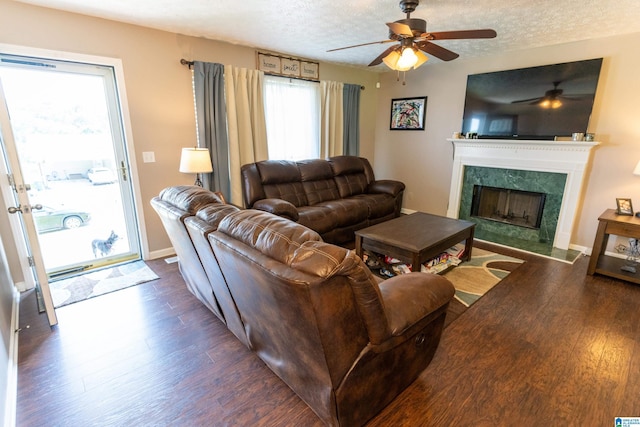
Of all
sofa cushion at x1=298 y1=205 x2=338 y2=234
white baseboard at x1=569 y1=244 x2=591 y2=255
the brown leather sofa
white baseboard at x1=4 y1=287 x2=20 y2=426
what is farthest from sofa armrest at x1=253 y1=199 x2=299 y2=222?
white baseboard at x1=569 y1=244 x2=591 y2=255

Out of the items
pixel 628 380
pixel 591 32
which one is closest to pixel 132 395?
pixel 628 380

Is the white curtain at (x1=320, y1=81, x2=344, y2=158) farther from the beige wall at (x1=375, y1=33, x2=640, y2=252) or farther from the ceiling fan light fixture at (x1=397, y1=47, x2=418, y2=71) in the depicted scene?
the ceiling fan light fixture at (x1=397, y1=47, x2=418, y2=71)

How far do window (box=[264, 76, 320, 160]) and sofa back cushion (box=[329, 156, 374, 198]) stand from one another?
0.44 meters

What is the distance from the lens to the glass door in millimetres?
2762

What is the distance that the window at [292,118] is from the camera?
4.28 meters

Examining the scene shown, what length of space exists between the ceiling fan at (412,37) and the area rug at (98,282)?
295cm

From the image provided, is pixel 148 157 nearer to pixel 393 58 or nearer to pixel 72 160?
pixel 72 160

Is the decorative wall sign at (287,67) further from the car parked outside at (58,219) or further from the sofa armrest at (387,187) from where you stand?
the car parked outside at (58,219)

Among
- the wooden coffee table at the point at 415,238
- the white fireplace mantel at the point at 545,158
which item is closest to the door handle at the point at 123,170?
the wooden coffee table at the point at 415,238

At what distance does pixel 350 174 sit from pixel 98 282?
3492mm

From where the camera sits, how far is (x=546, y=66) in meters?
3.65

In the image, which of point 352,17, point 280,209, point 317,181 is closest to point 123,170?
point 280,209

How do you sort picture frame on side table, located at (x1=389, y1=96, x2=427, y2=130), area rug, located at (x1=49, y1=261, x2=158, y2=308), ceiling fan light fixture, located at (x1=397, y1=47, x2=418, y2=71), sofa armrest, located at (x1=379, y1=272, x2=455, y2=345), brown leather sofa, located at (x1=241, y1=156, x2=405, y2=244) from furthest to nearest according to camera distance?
picture frame on side table, located at (x1=389, y1=96, x2=427, y2=130) < brown leather sofa, located at (x1=241, y1=156, x2=405, y2=244) < area rug, located at (x1=49, y1=261, x2=158, y2=308) < ceiling fan light fixture, located at (x1=397, y1=47, x2=418, y2=71) < sofa armrest, located at (x1=379, y1=272, x2=455, y2=345)

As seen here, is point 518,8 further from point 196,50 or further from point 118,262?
point 118,262
